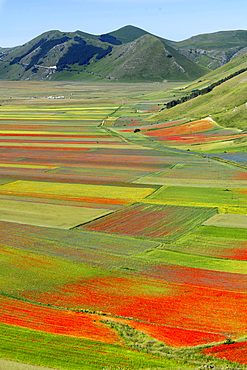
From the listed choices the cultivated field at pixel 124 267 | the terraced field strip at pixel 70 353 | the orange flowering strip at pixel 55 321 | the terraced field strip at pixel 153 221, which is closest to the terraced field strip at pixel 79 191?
the cultivated field at pixel 124 267

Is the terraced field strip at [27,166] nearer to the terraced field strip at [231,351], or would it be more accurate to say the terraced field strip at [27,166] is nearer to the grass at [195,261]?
the grass at [195,261]

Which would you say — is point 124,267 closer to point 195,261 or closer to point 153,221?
point 195,261

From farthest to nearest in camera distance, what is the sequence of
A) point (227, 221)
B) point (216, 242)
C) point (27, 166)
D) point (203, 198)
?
1. point (27, 166)
2. point (203, 198)
3. point (227, 221)
4. point (216, 242)

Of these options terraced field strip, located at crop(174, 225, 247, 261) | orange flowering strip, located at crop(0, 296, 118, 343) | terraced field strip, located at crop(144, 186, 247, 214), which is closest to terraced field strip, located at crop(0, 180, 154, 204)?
terraced field strip, located at crop(144, 186, 247, 214)

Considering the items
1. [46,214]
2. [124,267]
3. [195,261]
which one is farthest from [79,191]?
[195,261]

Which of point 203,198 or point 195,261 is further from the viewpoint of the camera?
point 203,198

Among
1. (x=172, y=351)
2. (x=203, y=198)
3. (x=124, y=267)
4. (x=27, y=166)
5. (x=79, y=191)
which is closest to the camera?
(x=172, y=351)

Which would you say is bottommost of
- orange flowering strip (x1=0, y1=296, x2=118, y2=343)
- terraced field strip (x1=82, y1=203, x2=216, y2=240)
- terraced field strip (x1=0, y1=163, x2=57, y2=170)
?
orange flowering strip (x1=0, y1=296, x2=118, y2=343)

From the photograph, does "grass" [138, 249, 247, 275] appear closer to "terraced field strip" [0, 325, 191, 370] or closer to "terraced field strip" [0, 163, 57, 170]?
"terraced field strip" [0, 325, 191, 370]
